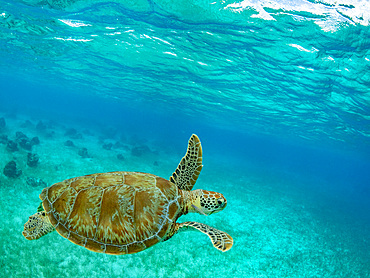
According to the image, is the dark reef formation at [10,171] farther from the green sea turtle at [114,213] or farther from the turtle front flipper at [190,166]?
the turtle front flipper at [190,166]

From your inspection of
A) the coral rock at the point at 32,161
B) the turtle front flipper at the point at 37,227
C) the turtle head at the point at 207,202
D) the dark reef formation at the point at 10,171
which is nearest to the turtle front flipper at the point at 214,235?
the turtle head at the point at 207,202

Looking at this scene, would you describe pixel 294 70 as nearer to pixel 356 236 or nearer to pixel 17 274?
pixel 356 236

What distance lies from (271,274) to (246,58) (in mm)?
10611

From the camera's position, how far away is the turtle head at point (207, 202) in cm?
384

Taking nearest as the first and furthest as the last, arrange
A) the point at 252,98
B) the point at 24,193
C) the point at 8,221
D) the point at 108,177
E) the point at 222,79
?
the point at 108,177, the point at 8,221, the point at 24,193, the point at 222,79, the point at 252,98

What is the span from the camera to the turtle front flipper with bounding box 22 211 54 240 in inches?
145

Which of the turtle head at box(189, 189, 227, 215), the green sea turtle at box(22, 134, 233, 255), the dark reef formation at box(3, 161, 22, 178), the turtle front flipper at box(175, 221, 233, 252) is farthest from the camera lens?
the dark reef formation at box(3, 161, 22, 178)

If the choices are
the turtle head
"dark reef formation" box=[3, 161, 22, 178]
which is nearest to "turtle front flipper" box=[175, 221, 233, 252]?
the turtle head

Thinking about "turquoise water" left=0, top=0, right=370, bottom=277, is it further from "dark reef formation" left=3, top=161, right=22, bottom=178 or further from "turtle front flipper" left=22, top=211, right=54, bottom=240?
"turtle front flipper" left=22, top=211, right=54, bottom=240

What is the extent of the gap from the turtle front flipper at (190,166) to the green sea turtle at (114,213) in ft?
2.08

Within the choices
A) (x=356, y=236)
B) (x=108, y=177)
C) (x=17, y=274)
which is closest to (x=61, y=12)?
(x=108, y=177)

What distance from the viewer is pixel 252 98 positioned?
1861cm

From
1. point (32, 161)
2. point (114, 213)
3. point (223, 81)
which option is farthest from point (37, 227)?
point (223, 81)

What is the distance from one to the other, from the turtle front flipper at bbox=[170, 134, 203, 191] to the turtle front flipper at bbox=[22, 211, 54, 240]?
2747 mm
